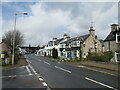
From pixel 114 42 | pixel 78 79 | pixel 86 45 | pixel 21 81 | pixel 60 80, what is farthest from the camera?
pixel 86 45

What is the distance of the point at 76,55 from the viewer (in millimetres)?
51531

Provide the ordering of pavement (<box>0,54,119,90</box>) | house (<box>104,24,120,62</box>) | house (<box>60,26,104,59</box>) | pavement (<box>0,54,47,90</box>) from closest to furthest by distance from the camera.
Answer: pavement (<box>0,54,47,90</box>)
pavement (<box>0,54,119,90</box>)
house (<box>104,24,120,62</box>)
house (<box>60,26,104,59</box>)

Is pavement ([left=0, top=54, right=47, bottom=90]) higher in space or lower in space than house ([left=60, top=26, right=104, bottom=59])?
lower

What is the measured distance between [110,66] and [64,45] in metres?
42.5

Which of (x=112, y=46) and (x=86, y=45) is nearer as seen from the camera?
(x=112, y=46)

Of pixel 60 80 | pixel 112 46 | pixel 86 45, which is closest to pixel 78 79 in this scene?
pixel 60 80

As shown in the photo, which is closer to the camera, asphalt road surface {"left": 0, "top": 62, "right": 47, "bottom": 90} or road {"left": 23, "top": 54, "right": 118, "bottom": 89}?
asphalt road surface {"left": 0, "top": 62, "right": 47, "bottom": 90}

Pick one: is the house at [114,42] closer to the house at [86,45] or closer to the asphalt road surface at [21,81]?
the house at [86,45]

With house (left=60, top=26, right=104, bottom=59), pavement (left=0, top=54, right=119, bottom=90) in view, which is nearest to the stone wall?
house (left=60, top=26, right=104, bottom=59)

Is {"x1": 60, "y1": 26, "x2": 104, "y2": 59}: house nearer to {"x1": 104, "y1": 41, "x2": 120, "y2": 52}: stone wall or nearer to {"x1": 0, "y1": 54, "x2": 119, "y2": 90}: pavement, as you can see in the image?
{"x1": 104, "y1": 41, "x2": 120, "y2": 52}: stone wall

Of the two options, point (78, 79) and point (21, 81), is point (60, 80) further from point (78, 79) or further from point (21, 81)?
point (21, 81)

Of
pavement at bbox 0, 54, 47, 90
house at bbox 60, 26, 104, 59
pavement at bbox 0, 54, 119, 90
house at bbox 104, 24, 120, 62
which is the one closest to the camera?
pavement at bbox 0, 54, 47, 90

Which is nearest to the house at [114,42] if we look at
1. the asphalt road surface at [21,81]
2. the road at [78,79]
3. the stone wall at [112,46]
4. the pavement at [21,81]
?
the stone wall at [112,46]

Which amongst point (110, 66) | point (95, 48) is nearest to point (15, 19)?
point (110, 66)
